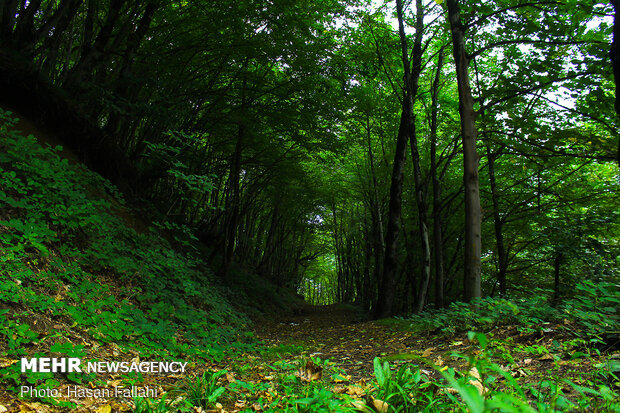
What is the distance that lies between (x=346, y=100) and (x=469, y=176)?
194 inches

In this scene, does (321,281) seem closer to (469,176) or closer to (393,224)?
(393,224)

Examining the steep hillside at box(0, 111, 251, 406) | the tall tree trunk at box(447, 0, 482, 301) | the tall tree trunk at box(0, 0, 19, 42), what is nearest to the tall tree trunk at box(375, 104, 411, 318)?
the tall tree trunk at box(447, 0, 482, 301)

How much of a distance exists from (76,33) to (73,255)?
241 inches

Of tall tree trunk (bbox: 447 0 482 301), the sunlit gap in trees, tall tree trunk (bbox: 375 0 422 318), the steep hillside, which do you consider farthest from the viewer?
the sunlit gap in trees

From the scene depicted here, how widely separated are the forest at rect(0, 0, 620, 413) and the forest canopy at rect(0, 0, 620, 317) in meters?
0.06

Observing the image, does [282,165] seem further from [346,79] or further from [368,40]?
[368,40]

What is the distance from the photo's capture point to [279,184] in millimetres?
13062

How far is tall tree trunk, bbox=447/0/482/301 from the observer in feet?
14.9

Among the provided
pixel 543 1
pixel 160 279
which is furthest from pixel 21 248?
pixel 543 1

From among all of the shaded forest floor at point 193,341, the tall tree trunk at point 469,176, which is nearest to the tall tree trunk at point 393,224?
the shaded forest floor at point 193,341

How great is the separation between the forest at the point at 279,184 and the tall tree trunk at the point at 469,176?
33mm

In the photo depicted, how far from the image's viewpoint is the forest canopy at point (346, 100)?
4836 millimetres

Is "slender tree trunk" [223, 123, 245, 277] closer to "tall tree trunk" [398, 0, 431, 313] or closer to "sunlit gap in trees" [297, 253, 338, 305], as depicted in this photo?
"tall tree trunk" [398, 0, 431, 313]

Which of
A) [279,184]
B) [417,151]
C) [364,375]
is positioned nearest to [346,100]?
[417,151]
